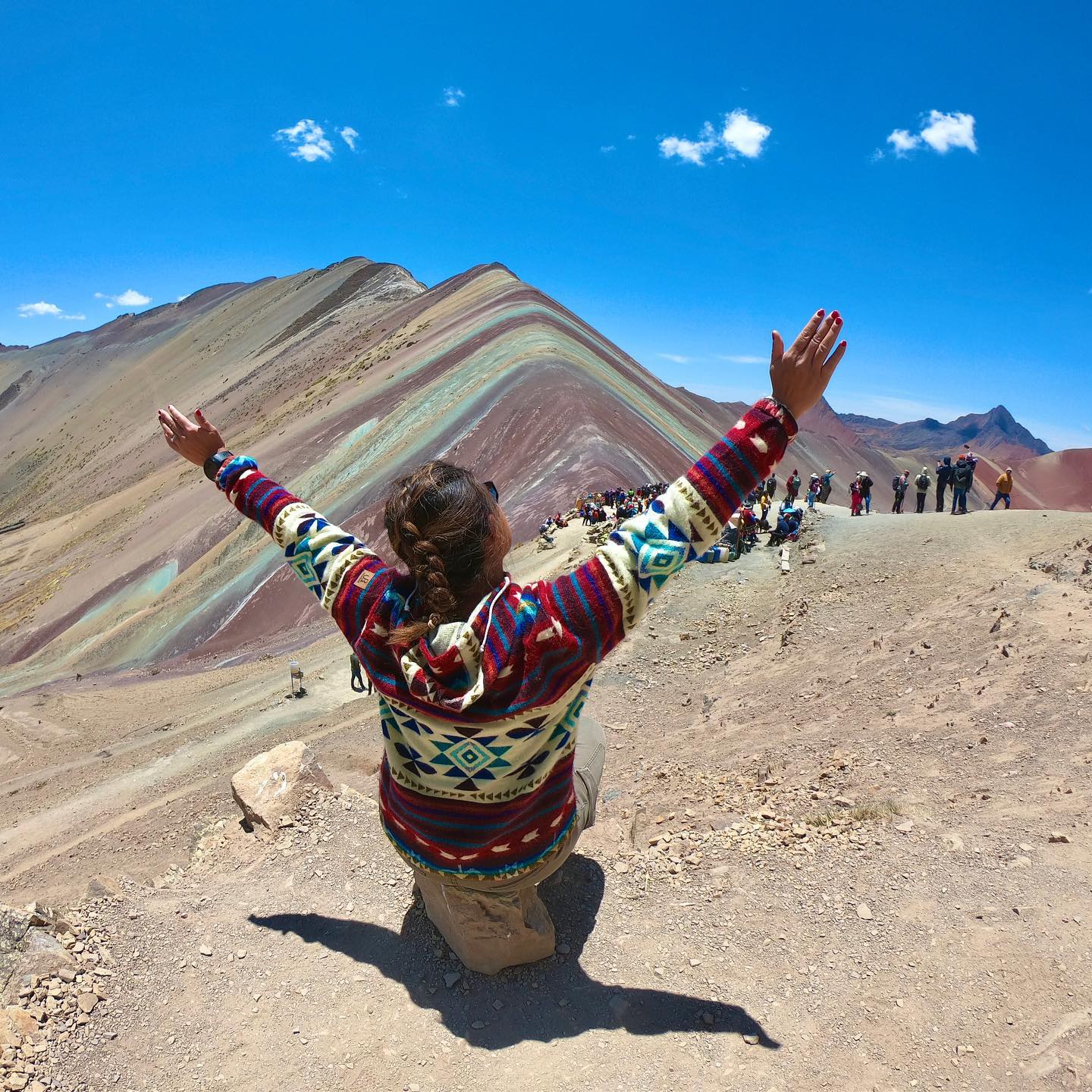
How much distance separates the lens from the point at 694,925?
2.97 m

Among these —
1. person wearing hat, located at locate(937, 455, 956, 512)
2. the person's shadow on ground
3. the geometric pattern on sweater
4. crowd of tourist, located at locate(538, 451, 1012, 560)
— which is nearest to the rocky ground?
the person's shadow on ground

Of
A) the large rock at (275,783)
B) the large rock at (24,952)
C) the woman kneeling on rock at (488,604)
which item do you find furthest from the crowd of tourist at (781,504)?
the large rock at (24,952)

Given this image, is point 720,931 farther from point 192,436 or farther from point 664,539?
point 192,436

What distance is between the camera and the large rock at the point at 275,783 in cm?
425

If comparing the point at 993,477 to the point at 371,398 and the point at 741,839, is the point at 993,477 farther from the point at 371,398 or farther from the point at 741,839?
the point at 741,839

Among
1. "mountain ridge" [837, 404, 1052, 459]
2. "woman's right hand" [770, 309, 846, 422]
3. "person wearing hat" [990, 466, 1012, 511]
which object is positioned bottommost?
"woman's right hand" [770, 309, 846, 422]

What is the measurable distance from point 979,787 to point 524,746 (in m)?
2.88

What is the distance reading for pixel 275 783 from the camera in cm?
438

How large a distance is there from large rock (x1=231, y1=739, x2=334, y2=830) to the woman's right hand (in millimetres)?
3635

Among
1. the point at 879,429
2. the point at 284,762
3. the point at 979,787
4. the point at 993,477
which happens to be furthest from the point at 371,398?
the point at 879,429

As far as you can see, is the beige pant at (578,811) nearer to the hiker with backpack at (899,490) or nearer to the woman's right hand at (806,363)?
the woman's right hand at (806,363)

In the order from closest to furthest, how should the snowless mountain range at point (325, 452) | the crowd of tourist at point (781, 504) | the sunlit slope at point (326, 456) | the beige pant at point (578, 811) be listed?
the beige pant at point (578, 811)
the crowd of tourist at point (781, 504)
the sunlit slope at point (326, 456)
the snowless mountain range at point (325, 452)

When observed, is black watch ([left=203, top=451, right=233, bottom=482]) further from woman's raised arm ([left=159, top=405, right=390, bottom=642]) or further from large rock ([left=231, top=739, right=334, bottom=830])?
large rock ([left=231, top=739, right=334, bottom=830])

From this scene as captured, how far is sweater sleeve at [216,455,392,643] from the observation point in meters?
2.10
